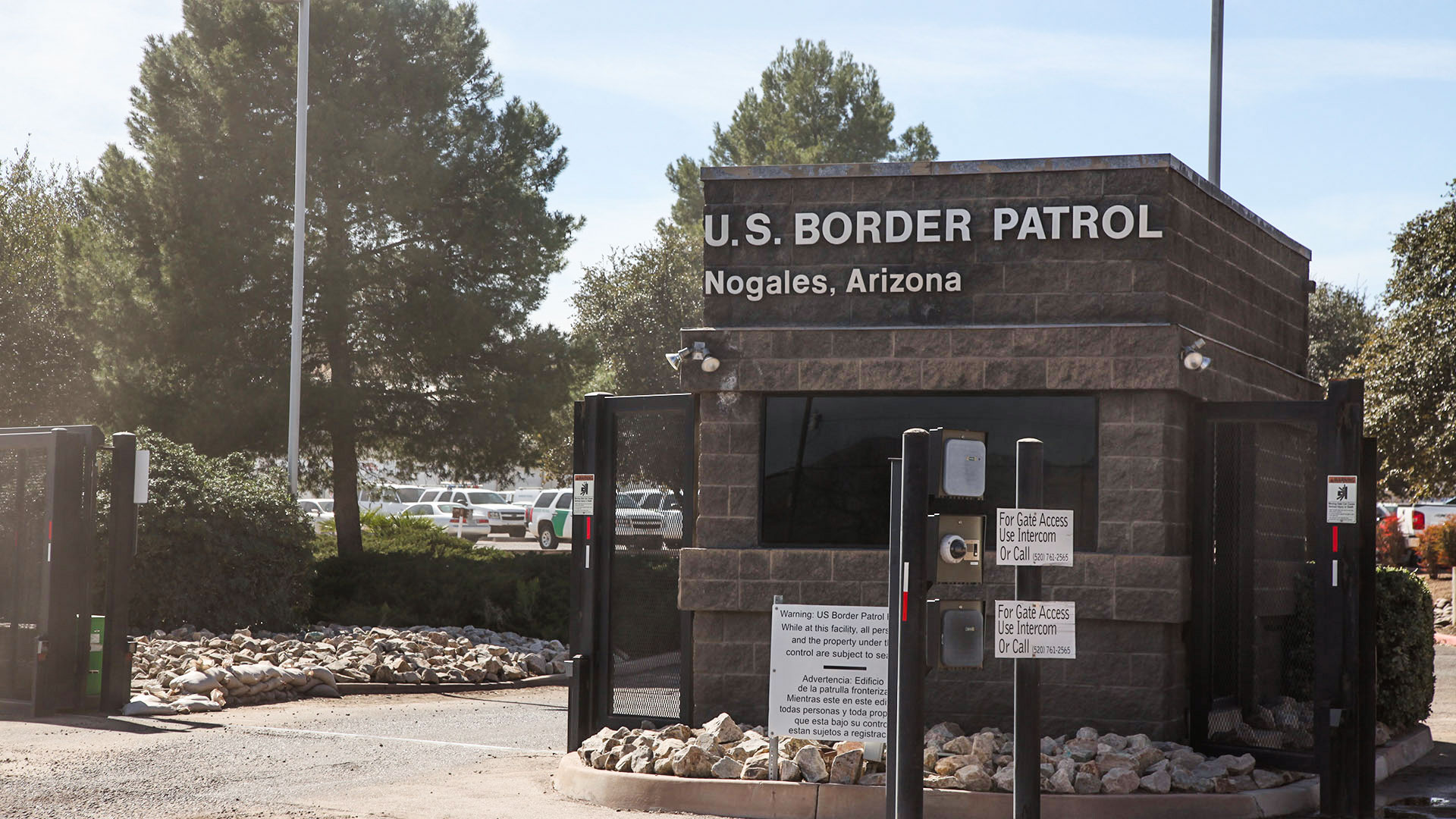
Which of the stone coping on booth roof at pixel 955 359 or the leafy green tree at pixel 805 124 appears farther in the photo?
the leafy green tree at pixel 805 124

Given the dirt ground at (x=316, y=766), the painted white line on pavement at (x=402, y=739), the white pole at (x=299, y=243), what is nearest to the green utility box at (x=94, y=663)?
the dirt ground at (x=316, y=766)

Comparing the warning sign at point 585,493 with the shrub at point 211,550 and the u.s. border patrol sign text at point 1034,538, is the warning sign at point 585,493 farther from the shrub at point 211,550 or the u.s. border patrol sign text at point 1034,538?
the shrub at point 211,550

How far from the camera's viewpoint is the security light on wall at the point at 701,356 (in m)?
10.5

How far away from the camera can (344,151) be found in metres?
28.0

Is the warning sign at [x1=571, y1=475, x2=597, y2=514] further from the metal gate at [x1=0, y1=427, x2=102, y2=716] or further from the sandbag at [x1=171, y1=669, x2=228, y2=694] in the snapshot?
the sandbag at [x1=171, y1=669, x2=228, y2=694]

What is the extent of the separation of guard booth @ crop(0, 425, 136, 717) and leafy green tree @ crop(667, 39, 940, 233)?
3573 centimetres

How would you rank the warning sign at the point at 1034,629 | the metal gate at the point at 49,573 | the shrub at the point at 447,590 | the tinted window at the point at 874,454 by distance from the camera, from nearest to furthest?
1. the warning sign at the point at 1034,629
2. the tinted window at the point at 874,454
3. the metal gate at the point at 49,573
4. the shrub at the point at 447,590

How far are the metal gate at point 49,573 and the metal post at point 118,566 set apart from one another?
217 mm

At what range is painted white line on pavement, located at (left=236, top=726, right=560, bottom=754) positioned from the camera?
38.0ft

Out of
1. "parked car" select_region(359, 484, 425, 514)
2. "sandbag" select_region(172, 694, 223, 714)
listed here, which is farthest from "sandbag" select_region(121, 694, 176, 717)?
"parked car" select_region(359, 484, 425, 514)

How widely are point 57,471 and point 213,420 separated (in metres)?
14.3

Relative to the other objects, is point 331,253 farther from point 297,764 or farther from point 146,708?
point 297,764

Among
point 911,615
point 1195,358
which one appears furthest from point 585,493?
point 911,615

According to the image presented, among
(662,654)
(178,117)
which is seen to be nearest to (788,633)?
(662,654)
